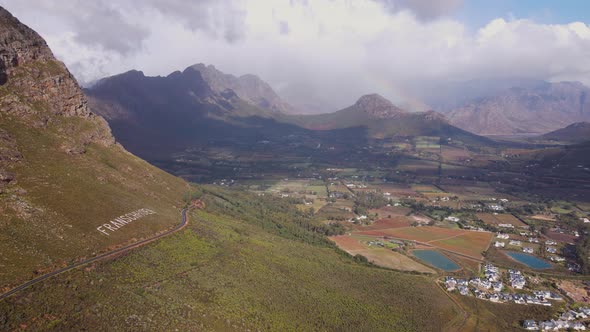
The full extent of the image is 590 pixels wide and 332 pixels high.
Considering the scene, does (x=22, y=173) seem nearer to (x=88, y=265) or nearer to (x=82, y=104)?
(x=88, y=265)

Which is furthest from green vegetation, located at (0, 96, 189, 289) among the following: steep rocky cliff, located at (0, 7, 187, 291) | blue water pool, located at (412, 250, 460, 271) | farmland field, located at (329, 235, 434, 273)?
blue water pool, located at (412, 250, 460, 271)

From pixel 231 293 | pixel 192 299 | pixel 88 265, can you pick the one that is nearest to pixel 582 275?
pixel 231 293

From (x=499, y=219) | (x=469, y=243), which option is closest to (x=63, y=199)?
(x=469, y=243)

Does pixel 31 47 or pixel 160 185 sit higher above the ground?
pixel 31 47

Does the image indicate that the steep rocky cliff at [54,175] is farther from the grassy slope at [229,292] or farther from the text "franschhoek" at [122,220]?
the grassy slope at [229,292]

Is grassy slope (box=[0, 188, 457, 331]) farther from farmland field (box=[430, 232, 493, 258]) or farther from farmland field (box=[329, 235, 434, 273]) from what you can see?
farmland field (box=[430, 232, 493, 258])
